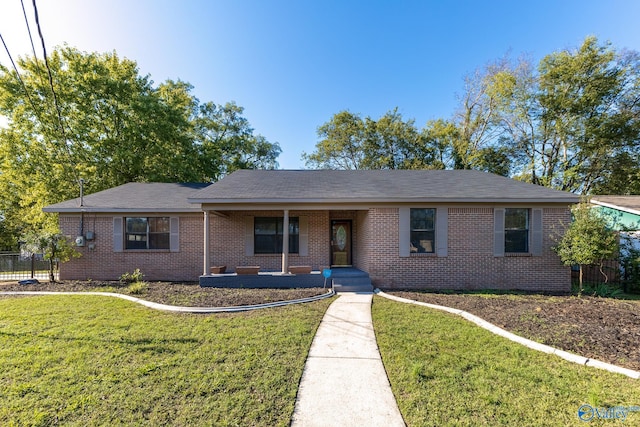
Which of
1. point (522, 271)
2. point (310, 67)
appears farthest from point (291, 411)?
point (310, 67)

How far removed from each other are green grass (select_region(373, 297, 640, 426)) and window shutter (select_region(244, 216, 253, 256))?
6940 mm

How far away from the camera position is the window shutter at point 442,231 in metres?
9.35

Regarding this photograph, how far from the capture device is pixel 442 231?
9359mm

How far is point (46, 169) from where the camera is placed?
17.3 meters

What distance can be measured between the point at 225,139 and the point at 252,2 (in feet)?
60.9

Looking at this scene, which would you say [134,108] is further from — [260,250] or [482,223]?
[482,223]

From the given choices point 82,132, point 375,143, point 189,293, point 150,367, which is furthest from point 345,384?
point 375,143

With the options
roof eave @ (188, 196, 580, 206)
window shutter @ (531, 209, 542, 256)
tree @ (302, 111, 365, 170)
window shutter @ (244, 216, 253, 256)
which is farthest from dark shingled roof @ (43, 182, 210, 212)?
tree @ (302, 111, 365, 170)

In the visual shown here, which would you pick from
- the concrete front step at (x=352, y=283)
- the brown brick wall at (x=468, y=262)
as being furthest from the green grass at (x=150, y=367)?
the brown brick wall at (x=468, y=262)

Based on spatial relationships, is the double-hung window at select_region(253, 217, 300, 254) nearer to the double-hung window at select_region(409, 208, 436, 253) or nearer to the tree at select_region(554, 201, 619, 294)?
the double-hung window at select_region(409, 208, 436, 253)

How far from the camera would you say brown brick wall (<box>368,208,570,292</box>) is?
9344 millimetres

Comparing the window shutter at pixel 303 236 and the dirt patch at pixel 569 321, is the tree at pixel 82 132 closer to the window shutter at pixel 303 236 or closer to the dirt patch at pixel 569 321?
the window shutter at pixel 303 236

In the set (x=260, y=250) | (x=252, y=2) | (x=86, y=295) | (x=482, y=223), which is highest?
(x=252, y=2)

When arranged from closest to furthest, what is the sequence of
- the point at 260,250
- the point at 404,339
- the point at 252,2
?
the point at 404,339 → the point at 252,2 → the point at 260,250
